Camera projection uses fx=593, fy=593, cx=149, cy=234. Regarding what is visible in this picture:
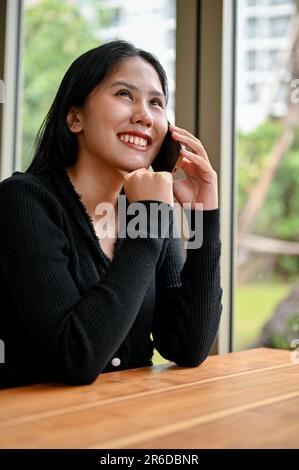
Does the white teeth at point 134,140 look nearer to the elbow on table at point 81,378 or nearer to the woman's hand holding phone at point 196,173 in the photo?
the woman's hand holding phone at point 196,173

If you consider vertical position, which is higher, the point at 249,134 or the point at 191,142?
the point at 249,134

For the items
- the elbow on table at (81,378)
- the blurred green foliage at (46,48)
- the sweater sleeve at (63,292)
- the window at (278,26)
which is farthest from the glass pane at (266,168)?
the elbow on table at (81,378)

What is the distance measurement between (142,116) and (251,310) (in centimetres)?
84

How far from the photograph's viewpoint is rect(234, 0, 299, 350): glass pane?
184 centimetres

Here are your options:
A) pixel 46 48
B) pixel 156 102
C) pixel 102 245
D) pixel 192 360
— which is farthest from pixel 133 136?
pixel 46 48

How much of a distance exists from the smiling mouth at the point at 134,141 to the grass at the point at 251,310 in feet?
2.43

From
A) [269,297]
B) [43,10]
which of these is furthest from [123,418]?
[43,10]

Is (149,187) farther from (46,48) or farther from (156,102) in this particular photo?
(46,48)

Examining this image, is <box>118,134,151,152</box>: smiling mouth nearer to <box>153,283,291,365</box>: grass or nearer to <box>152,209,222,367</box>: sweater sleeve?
<box>152,209,222,367</box>: sweater sleeve

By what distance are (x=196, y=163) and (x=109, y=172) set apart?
202mm

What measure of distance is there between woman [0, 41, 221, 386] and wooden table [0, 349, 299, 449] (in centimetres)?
9

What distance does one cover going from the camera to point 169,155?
1415mm
